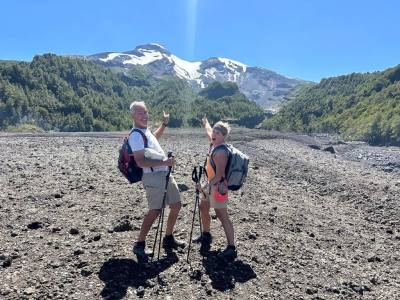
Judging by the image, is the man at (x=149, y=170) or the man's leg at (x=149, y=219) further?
the man's leg at (x=149, y=219)

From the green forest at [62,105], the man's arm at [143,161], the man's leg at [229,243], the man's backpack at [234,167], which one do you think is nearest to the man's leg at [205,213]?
the man's leg at [229,243]

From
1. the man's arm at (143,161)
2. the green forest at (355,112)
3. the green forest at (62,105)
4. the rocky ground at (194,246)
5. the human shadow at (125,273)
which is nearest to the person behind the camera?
the human shadow at (125,273)

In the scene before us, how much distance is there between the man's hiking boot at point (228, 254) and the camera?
26.8ft

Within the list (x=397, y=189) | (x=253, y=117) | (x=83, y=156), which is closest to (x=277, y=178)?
(x=397, y=189)

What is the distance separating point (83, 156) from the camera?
22.9 metres

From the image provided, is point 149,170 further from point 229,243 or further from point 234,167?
point 229,243

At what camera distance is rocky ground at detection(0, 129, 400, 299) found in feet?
23.5

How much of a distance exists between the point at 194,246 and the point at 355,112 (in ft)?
360

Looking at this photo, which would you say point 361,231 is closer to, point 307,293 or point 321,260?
point 321,260

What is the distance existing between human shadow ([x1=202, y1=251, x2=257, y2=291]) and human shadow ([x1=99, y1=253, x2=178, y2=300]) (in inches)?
24.2

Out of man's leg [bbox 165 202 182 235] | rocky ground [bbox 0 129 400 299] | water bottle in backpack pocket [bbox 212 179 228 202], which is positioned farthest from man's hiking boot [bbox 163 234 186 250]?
water bottle in backpack pocket [bbox 212 179 228 202]

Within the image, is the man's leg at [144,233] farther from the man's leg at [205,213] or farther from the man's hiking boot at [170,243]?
the man's leg at [205,213]

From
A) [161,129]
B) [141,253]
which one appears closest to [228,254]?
[141,253]

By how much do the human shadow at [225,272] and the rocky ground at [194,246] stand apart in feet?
0.06
